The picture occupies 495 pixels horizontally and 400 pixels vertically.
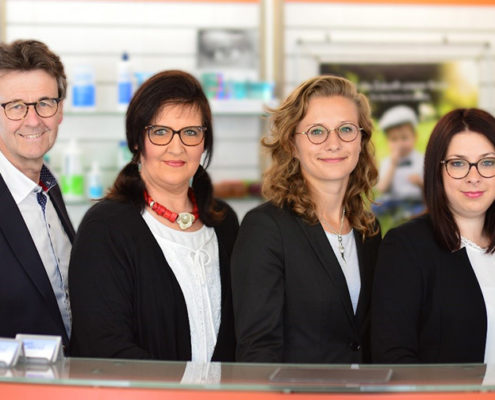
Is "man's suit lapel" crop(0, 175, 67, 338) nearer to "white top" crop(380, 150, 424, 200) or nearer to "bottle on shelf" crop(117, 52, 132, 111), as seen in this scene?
"bottle on shelf" crop(117, 52, 132, 111)

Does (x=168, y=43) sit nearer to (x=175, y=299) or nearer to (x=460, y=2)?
(x=460, y=2)

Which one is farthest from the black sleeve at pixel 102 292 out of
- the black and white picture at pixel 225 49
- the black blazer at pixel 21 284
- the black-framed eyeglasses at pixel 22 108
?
the black and white picture at pixel 225 49

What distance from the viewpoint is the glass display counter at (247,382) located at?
1.53 meters

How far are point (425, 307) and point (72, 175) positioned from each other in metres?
2.75

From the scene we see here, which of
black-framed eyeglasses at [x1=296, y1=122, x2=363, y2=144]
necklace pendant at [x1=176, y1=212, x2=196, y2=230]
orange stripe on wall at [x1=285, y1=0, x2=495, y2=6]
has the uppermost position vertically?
orange stripe on wall at [x1=285, y1=0, x2=495, y2=6]

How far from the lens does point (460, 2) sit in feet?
16.3

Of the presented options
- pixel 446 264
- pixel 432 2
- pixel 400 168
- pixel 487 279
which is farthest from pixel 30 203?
pixel 432 2

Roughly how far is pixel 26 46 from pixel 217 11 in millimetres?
2321

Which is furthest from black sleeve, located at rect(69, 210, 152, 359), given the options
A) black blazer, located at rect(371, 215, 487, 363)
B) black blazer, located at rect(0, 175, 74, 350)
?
black blazer, located at rect(371, 215, 487, 363)

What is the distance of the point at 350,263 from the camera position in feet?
8.02

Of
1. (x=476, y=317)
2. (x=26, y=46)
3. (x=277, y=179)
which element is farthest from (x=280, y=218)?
(x=26, y=46)

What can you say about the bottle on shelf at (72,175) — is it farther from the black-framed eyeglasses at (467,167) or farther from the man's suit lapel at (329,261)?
the black-framed eyeglasses at (467,167)

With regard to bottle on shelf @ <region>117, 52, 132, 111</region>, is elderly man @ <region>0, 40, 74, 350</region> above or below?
below

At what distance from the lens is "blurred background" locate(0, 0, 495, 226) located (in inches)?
183
